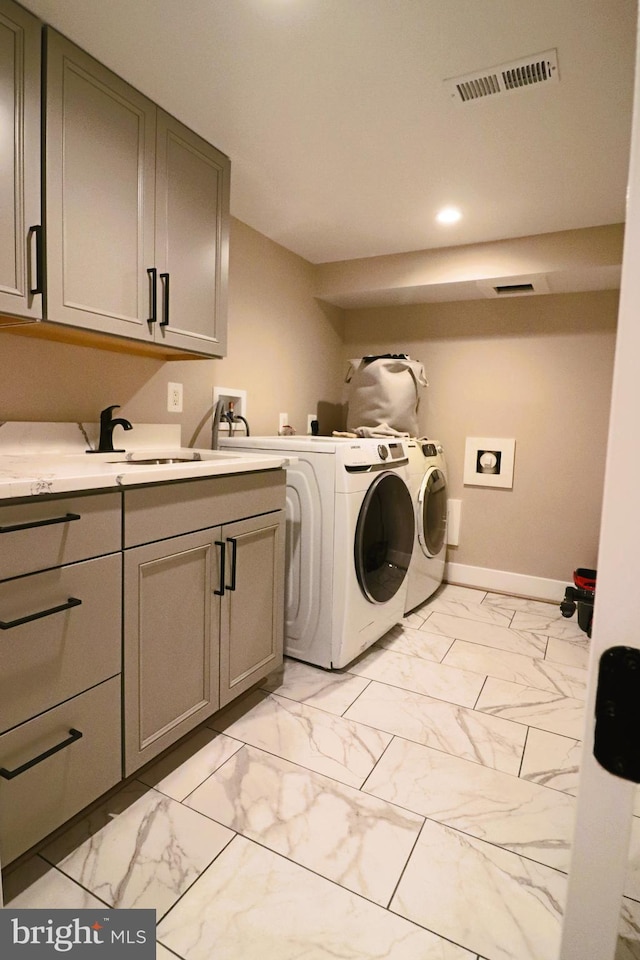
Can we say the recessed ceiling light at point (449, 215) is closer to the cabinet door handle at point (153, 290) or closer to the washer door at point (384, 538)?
the washer door at point (384, 538)

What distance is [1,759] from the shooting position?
1.03 m

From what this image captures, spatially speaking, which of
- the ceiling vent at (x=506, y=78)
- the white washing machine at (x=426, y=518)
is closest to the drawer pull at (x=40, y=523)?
the ceiling vent at (x=506, y=78)

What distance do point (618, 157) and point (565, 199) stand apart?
33cm

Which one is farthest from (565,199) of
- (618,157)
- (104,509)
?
(104,509)

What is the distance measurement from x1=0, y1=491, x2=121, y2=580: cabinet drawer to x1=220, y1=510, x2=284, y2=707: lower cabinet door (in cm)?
46

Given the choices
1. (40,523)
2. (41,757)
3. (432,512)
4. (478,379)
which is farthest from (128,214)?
(478,379)

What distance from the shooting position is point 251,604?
1.77 meters

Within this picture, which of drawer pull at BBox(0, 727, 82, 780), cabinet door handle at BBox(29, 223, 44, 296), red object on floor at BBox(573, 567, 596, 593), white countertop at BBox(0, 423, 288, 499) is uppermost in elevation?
cabinet door handle at BBox(29, 223, 44, 296)

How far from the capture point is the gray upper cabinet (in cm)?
138

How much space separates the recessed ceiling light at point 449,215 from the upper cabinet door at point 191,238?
1042mm

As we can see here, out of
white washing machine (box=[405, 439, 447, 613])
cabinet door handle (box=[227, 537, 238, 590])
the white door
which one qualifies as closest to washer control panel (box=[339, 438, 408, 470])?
white washing machine (box=[405, 439, 447, 613])

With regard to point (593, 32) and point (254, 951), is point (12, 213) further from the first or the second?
point (254, 951)

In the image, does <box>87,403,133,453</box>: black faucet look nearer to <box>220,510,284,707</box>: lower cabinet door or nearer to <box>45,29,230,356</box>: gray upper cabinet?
<box>45,29,230,356</box>: gray upper cabinet

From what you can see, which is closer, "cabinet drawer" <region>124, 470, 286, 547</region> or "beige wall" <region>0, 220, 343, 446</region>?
"cabinet drawer" <region>124, 470, 286, 547</region>
